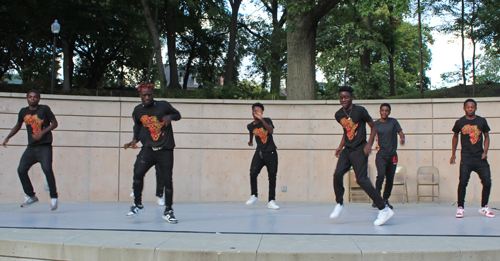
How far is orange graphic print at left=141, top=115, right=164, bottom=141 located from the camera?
20.6ft

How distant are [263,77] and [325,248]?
110 ft

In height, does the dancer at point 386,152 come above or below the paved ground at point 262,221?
above

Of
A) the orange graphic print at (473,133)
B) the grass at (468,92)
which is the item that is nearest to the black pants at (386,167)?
the orange graphic print at (473,133)

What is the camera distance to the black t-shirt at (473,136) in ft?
23.2

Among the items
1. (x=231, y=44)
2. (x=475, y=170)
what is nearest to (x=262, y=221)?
(x=475, y=170)

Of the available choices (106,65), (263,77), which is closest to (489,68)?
(263,77)

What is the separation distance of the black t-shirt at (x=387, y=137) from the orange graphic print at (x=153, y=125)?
13.2 ft

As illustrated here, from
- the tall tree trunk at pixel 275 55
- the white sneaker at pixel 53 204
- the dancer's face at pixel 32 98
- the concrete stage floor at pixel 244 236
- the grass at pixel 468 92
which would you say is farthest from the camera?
the tall tree trunk at pixel 275 55

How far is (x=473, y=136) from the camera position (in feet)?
23.3

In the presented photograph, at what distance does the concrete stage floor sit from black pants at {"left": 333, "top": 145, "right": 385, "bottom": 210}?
0.42 m

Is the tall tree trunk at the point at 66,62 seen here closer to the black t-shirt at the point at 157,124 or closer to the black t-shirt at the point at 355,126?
the black t-shirt at the point at 157,124

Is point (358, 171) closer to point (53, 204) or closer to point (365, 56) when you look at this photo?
point (53, 204)

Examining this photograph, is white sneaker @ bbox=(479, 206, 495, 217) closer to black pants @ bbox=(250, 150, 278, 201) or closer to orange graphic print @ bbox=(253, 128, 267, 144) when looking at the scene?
black pants @ bbox=(250, 150, 278, 201)

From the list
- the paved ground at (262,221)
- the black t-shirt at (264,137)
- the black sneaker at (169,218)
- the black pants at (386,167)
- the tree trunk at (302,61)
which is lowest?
the paved ground at (262,221)
